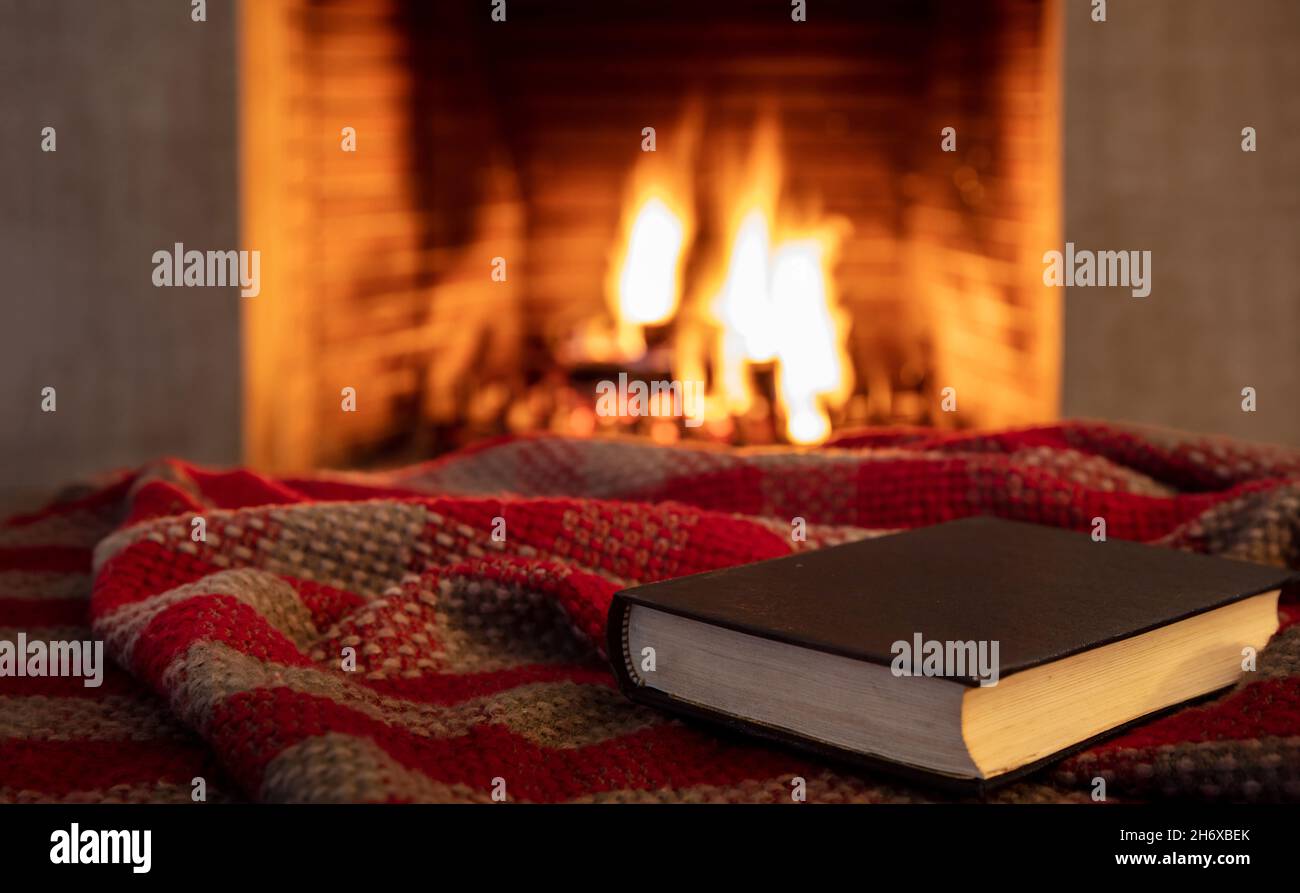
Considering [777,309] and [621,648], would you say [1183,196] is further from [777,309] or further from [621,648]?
[621,648]

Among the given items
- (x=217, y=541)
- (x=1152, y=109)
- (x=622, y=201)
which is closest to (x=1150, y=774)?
(x=217, y=541)

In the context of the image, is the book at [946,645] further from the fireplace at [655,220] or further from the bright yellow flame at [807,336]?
the bright yellow flame at [807,336]

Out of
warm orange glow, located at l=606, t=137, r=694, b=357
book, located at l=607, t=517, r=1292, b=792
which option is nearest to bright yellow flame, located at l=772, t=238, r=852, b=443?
warm orange glow, located at l=606, t=137, r=694, b=357

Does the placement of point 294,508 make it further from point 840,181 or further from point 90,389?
point 840,181

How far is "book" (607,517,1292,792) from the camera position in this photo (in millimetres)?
536

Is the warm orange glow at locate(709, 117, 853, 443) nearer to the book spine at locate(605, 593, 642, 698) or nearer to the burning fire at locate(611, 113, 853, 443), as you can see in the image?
the burning fire at locate(611, 113, 853, 443)

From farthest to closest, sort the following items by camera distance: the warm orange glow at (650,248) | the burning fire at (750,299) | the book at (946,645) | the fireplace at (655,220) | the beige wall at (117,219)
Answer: the warm orange glow at (650,248) → the burning fire at (750,299) → the fireplace at (655,220) → the beige wall at (117,219) → the book at (946,645)

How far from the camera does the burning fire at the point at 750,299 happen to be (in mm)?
2590

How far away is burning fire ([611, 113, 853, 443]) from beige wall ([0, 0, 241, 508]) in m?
0.74

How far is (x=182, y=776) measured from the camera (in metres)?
0.57

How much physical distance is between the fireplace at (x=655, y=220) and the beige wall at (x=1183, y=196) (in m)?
0.06


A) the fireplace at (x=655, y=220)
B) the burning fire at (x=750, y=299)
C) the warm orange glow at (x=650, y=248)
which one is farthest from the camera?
the warm orange glow at (x=650, y=248)

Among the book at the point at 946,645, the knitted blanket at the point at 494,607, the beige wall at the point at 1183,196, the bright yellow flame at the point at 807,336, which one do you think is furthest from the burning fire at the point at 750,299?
the book at the point at 946,645

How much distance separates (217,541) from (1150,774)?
1.53 ft
